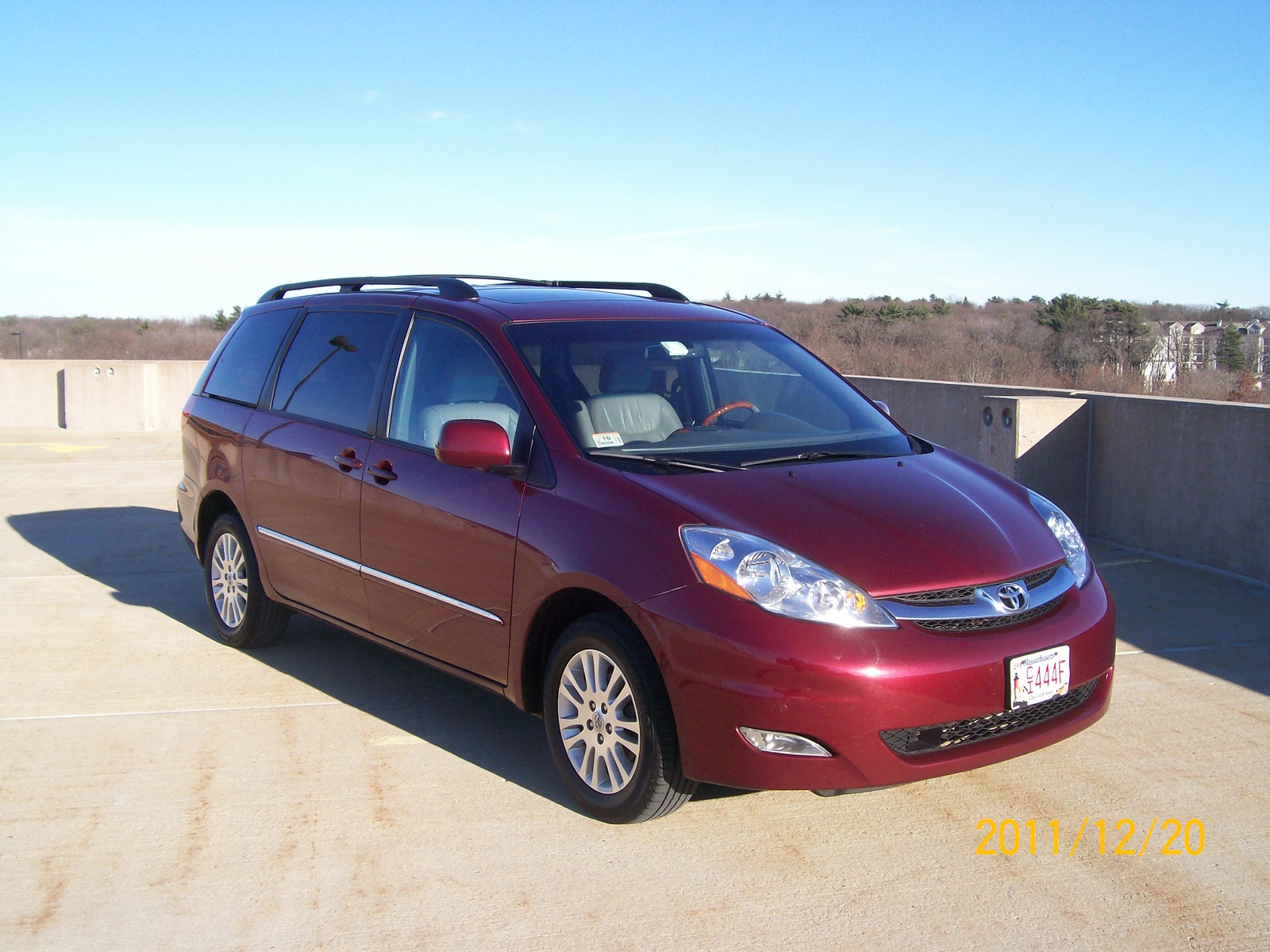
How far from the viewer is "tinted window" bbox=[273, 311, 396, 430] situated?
16.5ft

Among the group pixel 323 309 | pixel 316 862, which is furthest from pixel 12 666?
pixel 316 862

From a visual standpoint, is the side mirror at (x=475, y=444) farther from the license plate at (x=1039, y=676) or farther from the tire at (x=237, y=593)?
the tire at (x=237, y=593)

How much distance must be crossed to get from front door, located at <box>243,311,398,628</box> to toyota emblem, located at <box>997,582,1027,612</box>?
2595 millimetres

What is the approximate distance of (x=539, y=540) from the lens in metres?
3.92

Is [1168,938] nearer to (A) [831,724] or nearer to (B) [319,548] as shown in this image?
(A) [831,724]

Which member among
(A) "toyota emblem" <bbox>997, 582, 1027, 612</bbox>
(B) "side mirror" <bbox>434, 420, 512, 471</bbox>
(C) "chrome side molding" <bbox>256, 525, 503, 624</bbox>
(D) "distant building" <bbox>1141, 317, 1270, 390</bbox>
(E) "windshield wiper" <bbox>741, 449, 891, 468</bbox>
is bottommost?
(C) "chrome side molding" <bbox>256, 525, 503, 624</bbox>

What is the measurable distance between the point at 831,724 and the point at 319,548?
2.67m

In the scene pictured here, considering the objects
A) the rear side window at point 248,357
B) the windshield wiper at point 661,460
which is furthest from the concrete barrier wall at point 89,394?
the windshield wiper at point 661,460

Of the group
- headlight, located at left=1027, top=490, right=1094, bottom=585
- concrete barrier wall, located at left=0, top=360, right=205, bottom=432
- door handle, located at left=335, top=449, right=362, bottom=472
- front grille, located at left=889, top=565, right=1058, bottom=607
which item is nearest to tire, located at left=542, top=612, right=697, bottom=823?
front grille, located at left=889, top=565, right=1058, bottom=607

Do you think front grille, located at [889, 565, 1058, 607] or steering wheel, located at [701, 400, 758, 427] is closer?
front grille, located at [889, 565, 1058, 607]

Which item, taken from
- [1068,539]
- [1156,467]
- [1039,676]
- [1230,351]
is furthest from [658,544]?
[1230,351]

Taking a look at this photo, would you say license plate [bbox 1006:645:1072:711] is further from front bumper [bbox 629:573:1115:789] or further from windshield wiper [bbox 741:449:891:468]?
windshield wiper [bbox 741:449:891:468]

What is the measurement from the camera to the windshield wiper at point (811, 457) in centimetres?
417

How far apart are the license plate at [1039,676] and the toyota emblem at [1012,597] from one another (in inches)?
6.1
